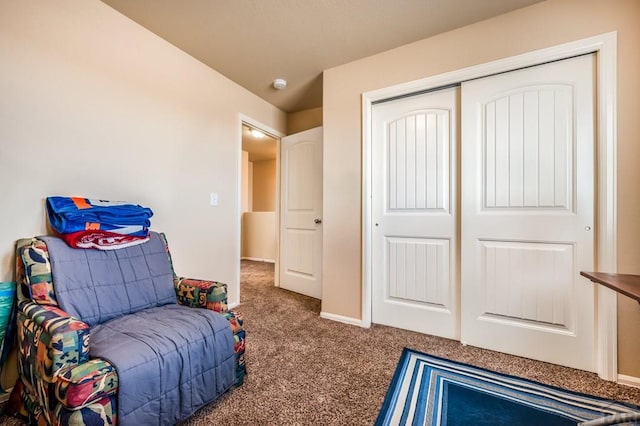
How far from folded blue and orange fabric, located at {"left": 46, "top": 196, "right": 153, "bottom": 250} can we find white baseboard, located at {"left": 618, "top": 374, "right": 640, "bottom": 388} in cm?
295

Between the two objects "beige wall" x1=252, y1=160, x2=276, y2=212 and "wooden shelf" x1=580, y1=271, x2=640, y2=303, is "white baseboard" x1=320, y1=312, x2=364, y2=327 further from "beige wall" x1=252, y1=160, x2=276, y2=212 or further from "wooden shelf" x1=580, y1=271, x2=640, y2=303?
"beige wall" x1=252, y1=160, x2=276, y2=212

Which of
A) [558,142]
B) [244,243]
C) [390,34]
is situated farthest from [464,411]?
[244,243]

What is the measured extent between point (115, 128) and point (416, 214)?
7.48 ft

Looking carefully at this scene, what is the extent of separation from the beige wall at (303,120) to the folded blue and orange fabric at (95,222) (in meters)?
2.31

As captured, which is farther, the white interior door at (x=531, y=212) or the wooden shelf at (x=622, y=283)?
the white interior door at (x=531, y=212)

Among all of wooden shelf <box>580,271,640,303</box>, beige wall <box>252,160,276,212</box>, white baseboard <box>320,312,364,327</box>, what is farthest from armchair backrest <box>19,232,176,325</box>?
beige wall <box>252,160,276,212</box>

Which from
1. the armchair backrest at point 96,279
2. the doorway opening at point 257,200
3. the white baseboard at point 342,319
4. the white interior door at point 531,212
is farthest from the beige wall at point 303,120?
the armchair backrest at point 96,279

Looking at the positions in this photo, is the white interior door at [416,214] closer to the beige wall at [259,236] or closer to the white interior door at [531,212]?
the white interior door at [531,212]

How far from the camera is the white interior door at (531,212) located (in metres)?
1.67

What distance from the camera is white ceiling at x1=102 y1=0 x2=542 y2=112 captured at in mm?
1764

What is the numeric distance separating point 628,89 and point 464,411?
199 centimetres

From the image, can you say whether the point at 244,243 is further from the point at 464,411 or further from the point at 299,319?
the point at 464,411

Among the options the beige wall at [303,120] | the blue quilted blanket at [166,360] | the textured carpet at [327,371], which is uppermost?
the beige wall at [303,120]

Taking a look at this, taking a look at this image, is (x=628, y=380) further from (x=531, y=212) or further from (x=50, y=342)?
(x=50, y=342)
